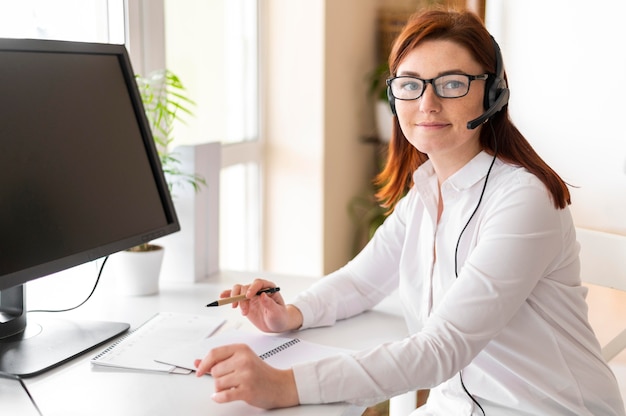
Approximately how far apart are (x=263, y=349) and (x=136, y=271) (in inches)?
17.8

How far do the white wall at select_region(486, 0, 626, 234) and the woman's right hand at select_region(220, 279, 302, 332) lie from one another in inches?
36.3

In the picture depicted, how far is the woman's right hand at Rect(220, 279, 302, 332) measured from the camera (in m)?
1.35

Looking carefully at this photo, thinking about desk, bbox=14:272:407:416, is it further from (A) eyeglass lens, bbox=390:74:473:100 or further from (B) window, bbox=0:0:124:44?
(B) window, bbox=0:0:124:44

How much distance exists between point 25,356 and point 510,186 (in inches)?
32.8

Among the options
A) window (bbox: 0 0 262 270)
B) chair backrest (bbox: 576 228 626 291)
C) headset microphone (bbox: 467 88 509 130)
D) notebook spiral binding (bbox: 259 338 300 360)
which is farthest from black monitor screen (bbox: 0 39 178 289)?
chair backrest (bbox: 576 228 626 291)

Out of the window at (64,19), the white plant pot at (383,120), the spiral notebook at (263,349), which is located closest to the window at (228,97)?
the window at (64,19)

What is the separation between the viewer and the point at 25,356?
123 centimetres

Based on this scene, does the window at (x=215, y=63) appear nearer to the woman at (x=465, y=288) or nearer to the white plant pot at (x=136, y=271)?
the white plant pot at (x=136, y=271)

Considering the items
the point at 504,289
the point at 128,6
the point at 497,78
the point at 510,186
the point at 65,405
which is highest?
the point at 128,6

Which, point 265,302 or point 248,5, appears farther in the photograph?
point 248,5

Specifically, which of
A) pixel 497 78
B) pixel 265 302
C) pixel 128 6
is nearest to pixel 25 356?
pixel 265 302

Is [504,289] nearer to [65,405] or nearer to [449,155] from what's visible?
[449,155]

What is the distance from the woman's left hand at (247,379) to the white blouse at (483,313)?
0.08ft

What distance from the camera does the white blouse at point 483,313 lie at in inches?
44.2
